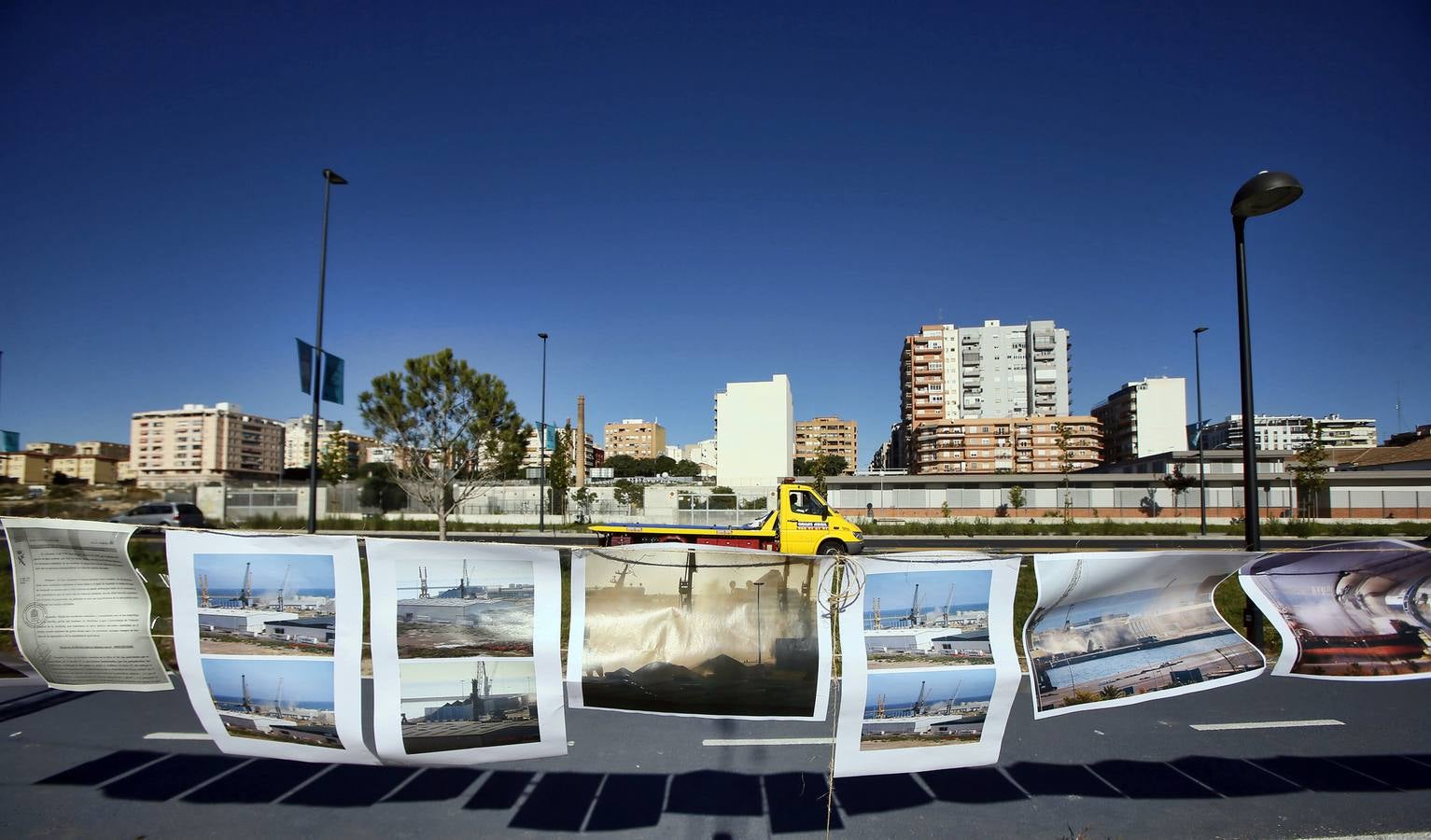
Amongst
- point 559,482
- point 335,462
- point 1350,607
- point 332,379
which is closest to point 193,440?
point 335,462

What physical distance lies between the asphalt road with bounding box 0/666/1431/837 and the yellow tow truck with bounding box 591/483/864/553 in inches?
426

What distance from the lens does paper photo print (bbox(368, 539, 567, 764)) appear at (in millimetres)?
3773

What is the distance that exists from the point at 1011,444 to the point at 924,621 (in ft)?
356

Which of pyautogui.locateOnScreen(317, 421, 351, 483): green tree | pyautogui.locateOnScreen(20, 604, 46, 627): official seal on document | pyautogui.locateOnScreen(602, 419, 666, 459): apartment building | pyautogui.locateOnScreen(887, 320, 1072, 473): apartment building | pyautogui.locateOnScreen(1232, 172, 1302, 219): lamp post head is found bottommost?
pyautogui.locateOnScreen(20, 604, 46, 627): official seal on document

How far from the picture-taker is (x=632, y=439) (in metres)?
177

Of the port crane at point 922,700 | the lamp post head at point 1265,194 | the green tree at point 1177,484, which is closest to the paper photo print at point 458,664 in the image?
the port crane at point 922,700

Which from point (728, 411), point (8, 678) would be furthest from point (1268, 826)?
point (728, 411)

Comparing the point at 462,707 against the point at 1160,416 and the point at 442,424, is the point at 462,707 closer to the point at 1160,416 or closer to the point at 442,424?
the point at 442,424

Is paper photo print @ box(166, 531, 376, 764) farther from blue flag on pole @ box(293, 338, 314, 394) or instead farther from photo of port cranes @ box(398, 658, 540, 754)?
blue flag on pole @ box(293, 338, 314, 394)

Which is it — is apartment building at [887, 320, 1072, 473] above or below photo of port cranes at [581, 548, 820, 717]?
above

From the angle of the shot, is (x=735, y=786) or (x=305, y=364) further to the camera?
(x=305, y=364)

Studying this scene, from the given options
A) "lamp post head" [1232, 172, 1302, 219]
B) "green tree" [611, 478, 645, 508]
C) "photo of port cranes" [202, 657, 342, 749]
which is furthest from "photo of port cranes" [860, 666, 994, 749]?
"green tree" [611, 478, 645, 508]

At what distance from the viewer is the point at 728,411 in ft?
269

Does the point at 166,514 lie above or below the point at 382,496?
below
